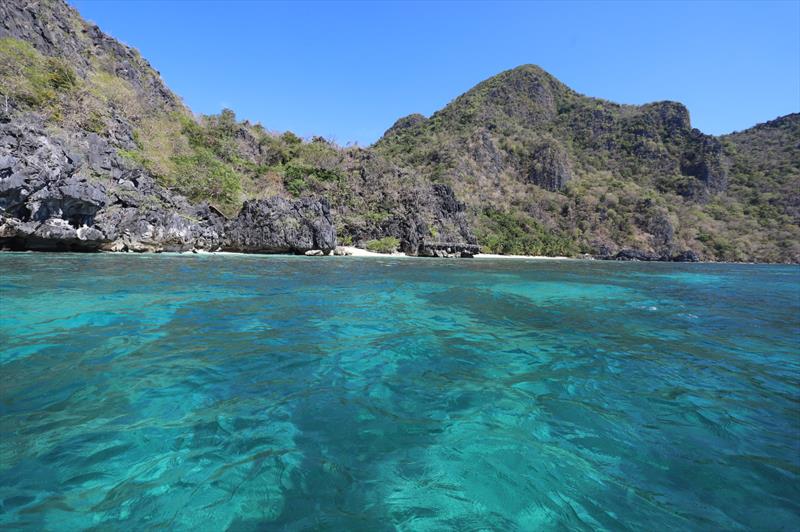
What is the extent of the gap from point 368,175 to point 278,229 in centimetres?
2591

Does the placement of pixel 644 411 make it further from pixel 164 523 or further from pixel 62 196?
pixel 62 196

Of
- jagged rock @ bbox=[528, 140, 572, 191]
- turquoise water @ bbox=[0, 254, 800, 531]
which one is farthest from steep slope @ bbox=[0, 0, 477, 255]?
jagged rock @ bbox=[528, 140, 572, 191]

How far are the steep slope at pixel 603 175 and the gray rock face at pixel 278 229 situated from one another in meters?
34.3

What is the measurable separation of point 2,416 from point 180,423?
164 centimetres

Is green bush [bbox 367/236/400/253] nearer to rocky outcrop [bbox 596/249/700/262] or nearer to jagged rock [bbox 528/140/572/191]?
rocky outcrop [bbox 596/249/700/262]

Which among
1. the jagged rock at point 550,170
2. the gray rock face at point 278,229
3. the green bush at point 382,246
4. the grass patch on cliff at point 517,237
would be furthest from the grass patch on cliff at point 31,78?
the jagged rock at point 550,170

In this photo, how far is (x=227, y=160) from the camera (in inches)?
1964

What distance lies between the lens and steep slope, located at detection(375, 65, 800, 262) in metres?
71.9

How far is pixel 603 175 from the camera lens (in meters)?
96.1

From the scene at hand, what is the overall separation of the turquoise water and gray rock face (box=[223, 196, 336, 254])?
26712mm

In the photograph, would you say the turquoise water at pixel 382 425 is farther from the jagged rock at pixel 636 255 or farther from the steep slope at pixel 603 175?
the jagged rock at pixel 636 255

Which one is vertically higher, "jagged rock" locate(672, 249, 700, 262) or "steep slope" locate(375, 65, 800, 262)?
"steep slope" locate(375, 65, 800, 262)

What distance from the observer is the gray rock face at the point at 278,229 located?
112 ft

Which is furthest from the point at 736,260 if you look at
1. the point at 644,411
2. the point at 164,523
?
the point at 164,523
